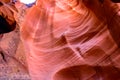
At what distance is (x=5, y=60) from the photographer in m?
0.84

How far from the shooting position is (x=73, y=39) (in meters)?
0.56

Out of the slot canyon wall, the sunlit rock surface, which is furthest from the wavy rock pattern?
the sunlit rock surface

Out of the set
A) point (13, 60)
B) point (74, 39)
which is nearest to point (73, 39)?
point (74, 39)

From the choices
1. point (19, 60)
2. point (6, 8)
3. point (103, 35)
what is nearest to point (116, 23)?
point (103, 35)

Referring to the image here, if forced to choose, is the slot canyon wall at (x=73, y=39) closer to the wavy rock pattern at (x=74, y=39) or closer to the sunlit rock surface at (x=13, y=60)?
the wavy rock pattern at (x=74, y=39)

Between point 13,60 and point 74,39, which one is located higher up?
point 74,39

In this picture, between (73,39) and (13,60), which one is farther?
(13,60)

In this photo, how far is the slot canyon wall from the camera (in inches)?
21.0

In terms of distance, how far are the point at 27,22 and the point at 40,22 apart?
4cm

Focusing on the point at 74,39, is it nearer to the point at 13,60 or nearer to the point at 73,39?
the point at 73,39

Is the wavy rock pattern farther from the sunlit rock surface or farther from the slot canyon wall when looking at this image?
the sunlit rock surface

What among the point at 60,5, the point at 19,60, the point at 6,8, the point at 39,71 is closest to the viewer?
the point at 60,5

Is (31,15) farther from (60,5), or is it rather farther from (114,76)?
(114,76)

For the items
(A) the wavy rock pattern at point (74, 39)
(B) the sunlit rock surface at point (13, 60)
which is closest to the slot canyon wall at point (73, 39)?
(A) the wavy rock pattern at point (74, 39)
